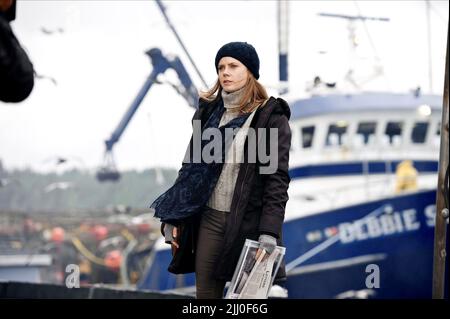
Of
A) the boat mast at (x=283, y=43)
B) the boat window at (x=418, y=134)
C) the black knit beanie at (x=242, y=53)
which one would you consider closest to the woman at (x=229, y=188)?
the black knit beanie at (x=242, y=53)

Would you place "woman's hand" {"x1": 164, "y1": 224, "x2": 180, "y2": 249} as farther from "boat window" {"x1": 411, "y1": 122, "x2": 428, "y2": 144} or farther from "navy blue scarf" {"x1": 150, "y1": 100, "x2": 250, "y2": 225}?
"boat window" {"x1": 411, "y1": 122, "x2": 428, "y2": 144}

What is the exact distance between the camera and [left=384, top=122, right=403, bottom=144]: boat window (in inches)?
615

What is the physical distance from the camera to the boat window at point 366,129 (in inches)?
614

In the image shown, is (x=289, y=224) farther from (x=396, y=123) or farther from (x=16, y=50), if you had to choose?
(x=16, y=50)

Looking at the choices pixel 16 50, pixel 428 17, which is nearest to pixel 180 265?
pixel 16 50

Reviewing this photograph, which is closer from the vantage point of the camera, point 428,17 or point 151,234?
point 428,17

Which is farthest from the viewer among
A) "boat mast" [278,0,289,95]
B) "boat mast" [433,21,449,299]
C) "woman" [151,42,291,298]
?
"boat mast" [278,0,289,95]

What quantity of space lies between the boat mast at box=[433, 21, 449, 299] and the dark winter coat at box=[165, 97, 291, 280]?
802 mm

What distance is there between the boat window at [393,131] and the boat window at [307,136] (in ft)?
Result: 4.20

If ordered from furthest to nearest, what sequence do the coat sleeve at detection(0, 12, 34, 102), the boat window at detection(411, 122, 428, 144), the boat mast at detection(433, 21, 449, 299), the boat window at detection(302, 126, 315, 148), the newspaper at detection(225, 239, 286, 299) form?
1. the boat window at detection(302, 126, 315, 148)
2. the boat window at detection(411, 122, 428, 144)
3. the boat mast at detection(433, 21, 449, 299)
4. the newspaper at detection(225, 239, 286, 299)
5. the coat sleeve at detection(0, 12, 34, 102)

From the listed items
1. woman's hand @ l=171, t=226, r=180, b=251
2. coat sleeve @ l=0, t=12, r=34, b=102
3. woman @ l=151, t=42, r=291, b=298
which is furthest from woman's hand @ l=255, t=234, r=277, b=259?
coat sleeve @ l=0, t=12, r=34, b=102

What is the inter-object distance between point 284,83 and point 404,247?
9.55 meters
